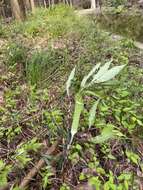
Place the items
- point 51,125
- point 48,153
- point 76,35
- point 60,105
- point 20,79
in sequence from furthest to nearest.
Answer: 1. point 76,35
2. point 20,79
3. point 60,105
4. point 51,125
5. point 48,153

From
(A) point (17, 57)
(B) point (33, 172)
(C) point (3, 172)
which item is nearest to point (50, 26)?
(A) point (17, 57)

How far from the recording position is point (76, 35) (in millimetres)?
5844

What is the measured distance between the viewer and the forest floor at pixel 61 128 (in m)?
2.42

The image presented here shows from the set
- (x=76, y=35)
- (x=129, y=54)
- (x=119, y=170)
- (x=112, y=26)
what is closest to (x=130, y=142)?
(x=119, y=170)

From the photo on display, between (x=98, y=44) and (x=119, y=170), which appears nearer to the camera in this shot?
(x=119, y=170)

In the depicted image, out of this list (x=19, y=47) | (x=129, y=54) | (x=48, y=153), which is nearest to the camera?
(x=48, y=153)

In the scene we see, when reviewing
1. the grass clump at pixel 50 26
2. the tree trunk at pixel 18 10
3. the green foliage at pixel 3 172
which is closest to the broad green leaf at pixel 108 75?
the green foliage at pixel 3 172

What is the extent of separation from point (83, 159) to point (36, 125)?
1.56 feet

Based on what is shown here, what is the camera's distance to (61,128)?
262 centimetres

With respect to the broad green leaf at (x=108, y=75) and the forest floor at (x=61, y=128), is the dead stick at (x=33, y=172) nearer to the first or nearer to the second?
the forest floor at (x=61, y=128)

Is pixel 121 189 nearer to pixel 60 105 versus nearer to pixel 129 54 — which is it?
pixel 60 105

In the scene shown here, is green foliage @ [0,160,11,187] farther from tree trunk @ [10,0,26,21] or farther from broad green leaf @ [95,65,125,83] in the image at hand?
tree trunk @ [10,0,26,21]

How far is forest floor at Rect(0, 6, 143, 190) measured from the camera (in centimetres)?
242

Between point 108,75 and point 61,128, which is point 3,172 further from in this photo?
point 108,75
